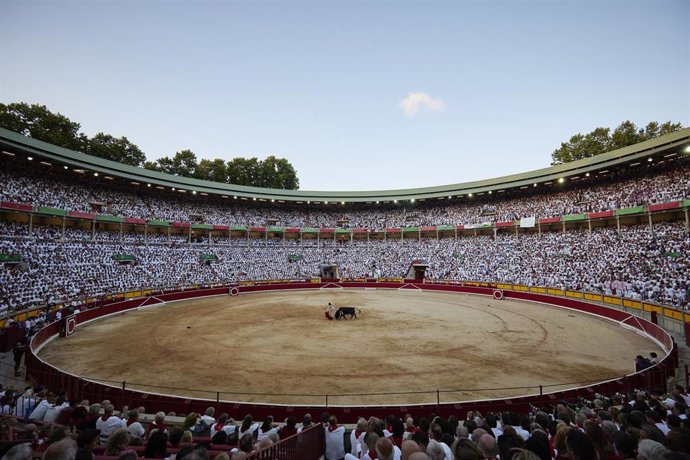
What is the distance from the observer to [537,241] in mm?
42750

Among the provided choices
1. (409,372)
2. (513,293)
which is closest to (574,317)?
(513,293)

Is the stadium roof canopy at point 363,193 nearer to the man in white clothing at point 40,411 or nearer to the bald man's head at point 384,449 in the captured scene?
the man in white clothing at point 40,411

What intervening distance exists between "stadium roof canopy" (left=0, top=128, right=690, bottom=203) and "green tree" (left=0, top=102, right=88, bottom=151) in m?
20.8

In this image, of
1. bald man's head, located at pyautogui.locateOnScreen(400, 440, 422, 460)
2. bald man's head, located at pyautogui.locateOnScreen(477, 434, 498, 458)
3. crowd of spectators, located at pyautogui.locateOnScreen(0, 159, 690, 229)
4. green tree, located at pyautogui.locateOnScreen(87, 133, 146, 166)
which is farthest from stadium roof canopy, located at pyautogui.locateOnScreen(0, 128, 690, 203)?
bald man's head, located at pyautogui.locateOnScreen(400, 440, 422, 460)

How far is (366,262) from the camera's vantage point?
177ft

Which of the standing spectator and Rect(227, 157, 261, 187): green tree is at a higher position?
Rect(227, 157, 261, 187): green tree

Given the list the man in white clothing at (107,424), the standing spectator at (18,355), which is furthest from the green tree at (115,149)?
the man in white clothing at (107,424)

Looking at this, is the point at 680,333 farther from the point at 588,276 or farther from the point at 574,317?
the point at 588,276

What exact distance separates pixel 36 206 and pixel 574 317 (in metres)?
50.6

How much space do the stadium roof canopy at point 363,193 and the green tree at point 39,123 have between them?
20837 mm

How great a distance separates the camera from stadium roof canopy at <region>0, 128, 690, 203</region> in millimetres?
31206

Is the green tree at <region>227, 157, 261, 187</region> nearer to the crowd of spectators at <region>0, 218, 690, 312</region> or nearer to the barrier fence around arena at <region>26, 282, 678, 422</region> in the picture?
the crowd of spectators at <region>0, 218, 690, 312</region>

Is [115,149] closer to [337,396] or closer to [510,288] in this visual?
[337,396]

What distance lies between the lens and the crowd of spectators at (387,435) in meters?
3.18
